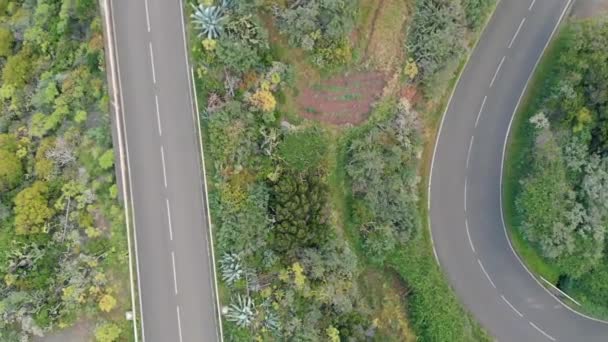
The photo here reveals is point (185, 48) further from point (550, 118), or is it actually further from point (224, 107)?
point (550, 118)

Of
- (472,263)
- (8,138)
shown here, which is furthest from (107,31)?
(472,263)

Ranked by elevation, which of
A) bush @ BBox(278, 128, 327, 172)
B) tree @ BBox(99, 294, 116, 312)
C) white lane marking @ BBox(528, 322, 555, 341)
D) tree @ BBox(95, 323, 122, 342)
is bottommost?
white lane marking @ BBox(528, 322, 555, 341)

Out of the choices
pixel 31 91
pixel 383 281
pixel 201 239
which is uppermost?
pixel 31 91

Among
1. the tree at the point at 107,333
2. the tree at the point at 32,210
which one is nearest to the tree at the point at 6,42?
the tree at the point at 32,210

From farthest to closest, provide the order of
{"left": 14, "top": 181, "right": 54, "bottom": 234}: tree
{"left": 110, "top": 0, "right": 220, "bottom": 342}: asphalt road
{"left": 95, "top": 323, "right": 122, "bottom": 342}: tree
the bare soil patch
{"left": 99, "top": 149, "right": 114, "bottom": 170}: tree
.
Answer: the bare soil patch
{"left": 110, "top": 0, "right": 220, "bottom": 342}: asphalt road
{"left": 99, "top": 149, "right": 114, "bottom": 170}: tree
{"left": 14, "top": 181, "right": 54, "bottom": 234}: tree
{"left": 95, "top": 323, "right": 122, "bottom": 342}: tree


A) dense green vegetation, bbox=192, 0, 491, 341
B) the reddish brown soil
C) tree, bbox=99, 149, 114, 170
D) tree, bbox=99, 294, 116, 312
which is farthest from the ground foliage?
tree, bbox=99, 294, 116, 312

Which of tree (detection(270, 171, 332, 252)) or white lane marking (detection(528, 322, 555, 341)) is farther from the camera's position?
white lane marking (detection(528, 322, 555, 341))

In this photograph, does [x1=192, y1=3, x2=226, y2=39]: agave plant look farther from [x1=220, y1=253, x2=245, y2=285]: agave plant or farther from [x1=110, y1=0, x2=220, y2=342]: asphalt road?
[x1=220, y1=253, x2=245, y2=285]: agave plant
